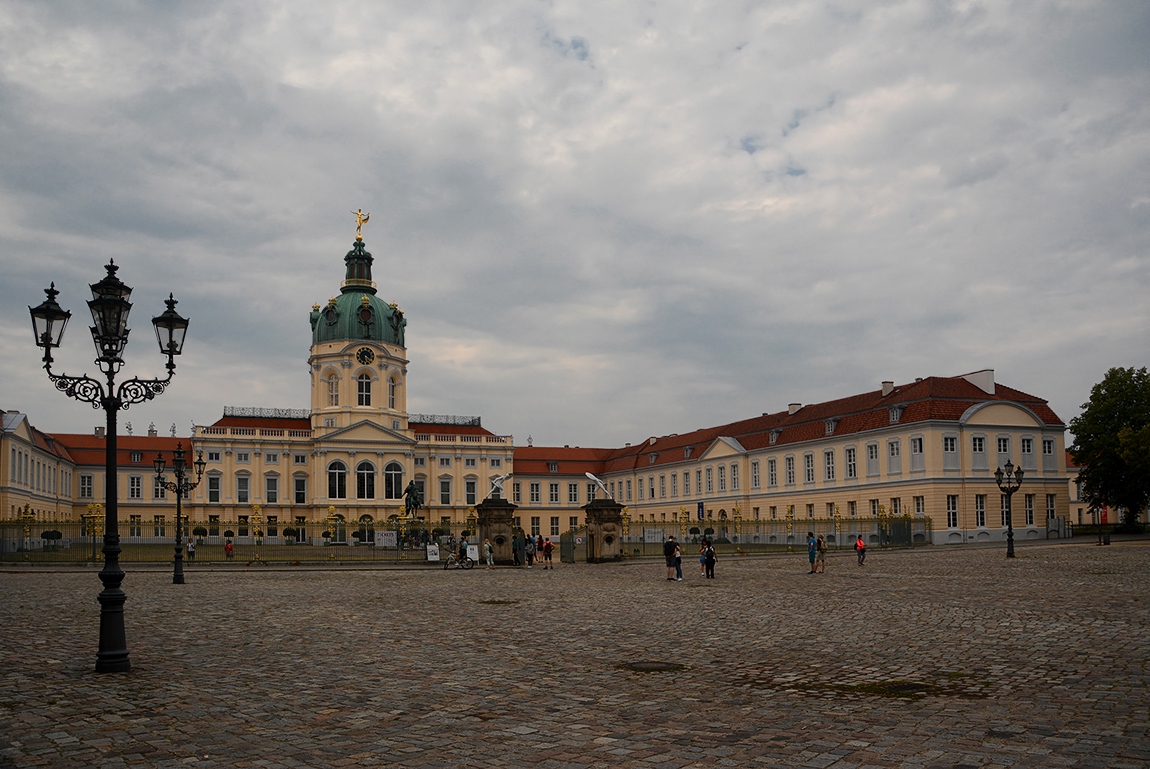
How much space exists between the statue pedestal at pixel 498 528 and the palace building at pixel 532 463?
20.5 m

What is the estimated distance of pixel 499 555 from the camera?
41.6 meters

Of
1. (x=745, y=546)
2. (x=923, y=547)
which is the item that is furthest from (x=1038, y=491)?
(x=745, y=546)

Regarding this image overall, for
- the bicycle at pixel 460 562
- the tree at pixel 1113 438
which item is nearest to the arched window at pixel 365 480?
the bicycle at pixel 460 562

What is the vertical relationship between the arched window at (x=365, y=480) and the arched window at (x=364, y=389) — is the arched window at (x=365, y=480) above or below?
below

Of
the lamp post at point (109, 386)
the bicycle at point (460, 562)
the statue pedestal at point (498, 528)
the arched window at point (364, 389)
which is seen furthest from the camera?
the arched window at point (364, 389)

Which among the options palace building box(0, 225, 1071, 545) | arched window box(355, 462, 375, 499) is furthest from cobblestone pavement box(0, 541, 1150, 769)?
arched window box(355, 462, 375, 499)

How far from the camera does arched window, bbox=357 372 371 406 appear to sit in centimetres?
9625

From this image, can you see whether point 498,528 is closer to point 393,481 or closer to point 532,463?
point 393,481

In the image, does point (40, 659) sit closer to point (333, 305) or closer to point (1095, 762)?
point (1095, 762)

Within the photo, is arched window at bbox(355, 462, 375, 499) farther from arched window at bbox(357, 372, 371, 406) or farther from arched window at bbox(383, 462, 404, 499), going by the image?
arched window at bbox(357, 372, 371, 406)

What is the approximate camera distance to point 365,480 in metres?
94.7

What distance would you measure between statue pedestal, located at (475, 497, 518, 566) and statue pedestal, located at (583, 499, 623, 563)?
3.56 m

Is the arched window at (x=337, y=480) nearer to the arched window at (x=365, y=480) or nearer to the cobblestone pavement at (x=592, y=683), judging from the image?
the arched window at (x=365, y=480)

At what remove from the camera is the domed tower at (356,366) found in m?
95.1
